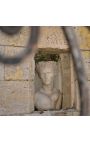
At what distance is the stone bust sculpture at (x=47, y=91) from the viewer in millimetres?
6831

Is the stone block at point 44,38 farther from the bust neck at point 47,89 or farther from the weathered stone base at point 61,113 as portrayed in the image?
the weathered stone base at point 61,113

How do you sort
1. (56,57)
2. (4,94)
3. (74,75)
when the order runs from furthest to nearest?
(56,57) → (74,75) → (4,94)

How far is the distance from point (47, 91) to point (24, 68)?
756 mm

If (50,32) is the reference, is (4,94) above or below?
below

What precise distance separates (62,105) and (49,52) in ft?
3.35

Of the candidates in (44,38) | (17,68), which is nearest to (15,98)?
(17,68)

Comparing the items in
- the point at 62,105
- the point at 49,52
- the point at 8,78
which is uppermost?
the point at 49,52

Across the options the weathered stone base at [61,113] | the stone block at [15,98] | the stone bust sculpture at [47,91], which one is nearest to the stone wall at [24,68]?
the stone block at [15,98]

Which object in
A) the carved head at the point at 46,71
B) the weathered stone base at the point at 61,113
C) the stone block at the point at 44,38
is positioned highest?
the stone block at the point at 44,38

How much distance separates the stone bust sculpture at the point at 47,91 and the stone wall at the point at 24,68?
0.22 metres

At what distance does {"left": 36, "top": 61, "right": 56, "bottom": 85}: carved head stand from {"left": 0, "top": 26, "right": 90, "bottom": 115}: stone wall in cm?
19
